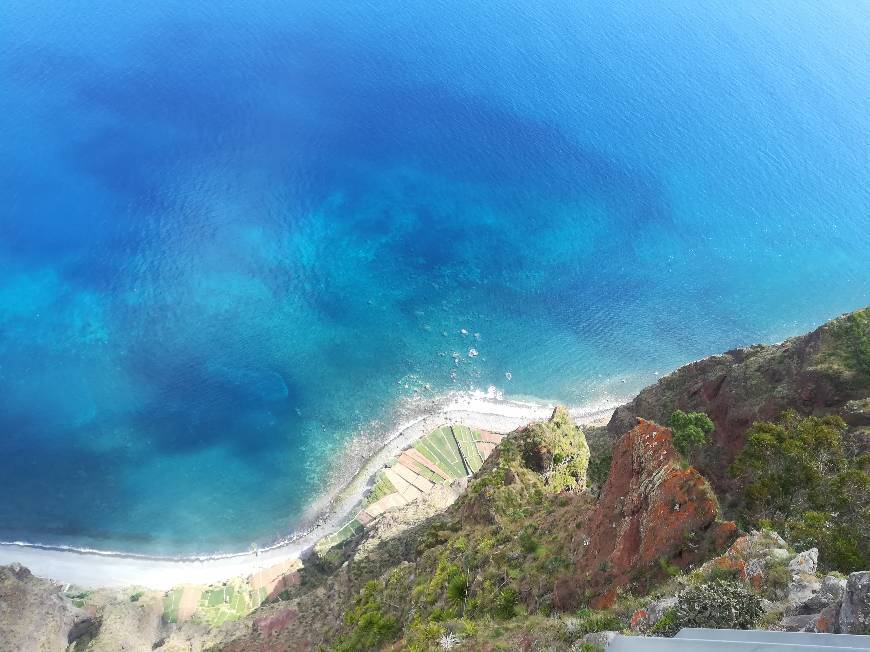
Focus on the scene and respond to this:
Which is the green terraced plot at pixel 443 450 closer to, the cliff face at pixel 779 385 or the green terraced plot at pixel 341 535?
the green terraced plot at pixel 341 535

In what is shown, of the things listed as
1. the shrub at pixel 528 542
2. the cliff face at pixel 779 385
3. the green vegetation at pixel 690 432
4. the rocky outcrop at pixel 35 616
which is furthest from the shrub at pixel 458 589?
the rocky outcrop at pixel 35 616

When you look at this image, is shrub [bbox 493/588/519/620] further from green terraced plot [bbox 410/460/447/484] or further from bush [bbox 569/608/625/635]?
green terraced plot [bbox 410/460/447/484]

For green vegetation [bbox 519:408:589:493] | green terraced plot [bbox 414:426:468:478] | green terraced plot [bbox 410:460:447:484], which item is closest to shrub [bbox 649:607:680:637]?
green vegetation [bbox 519:408:589:493]

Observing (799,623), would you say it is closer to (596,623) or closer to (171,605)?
(596,623)

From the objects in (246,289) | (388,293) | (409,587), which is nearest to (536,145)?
(388,293)

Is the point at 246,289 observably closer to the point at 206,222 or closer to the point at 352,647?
the point at 206,222

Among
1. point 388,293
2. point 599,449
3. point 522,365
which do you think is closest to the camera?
point 599,449

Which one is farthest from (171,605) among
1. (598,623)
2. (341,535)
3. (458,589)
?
(598,623)
